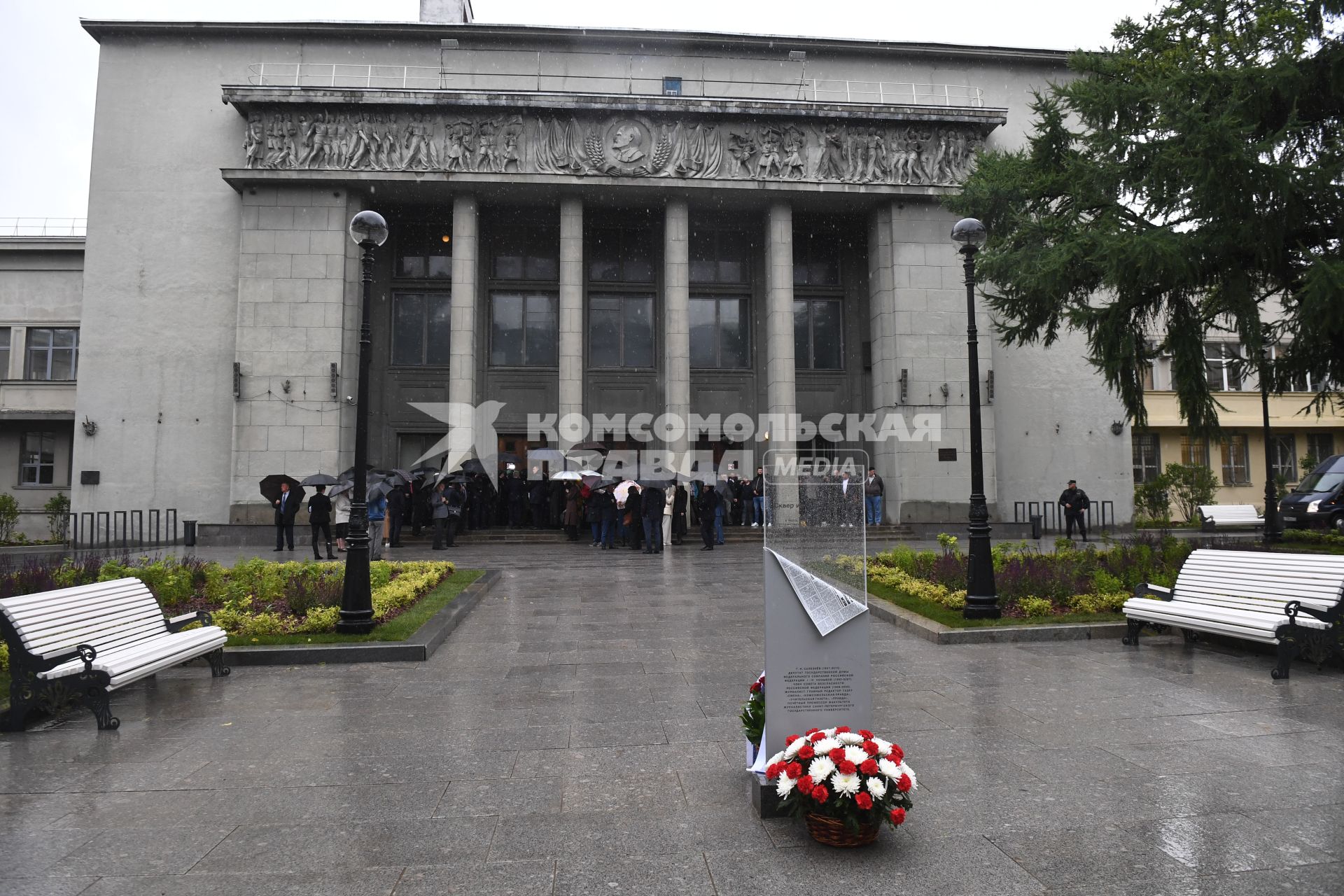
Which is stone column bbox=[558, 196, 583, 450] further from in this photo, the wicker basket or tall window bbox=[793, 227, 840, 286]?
the wicker basket

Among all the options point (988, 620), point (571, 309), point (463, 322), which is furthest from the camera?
point (571, 309)

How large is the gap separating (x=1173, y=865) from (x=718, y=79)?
32.3 metres

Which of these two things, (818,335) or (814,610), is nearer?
(814,610)

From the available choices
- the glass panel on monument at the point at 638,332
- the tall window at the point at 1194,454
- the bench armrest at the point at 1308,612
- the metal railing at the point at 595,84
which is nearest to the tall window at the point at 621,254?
the glass panel on monument at the point at 638,332

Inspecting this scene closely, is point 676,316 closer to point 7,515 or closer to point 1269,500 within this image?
point 1269,500

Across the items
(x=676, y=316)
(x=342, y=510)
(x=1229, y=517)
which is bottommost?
(x=1229, y=517)

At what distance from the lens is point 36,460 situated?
33.9m

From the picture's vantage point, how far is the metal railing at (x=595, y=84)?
3050 centimetres

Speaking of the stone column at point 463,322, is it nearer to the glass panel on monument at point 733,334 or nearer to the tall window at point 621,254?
the tall window at point 621,254

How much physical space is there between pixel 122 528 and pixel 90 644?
81.8 feet

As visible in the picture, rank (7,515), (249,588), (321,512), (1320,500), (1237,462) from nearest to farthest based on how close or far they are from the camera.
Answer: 1. (249,588)
2. (321,512)
3. (1320,500)
4. (7,515)
5. (1237,462)

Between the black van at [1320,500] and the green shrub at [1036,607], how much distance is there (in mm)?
18418

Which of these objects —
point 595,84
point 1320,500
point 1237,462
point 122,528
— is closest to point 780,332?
point 595,84

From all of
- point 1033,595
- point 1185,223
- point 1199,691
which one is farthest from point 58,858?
point 1185,223
